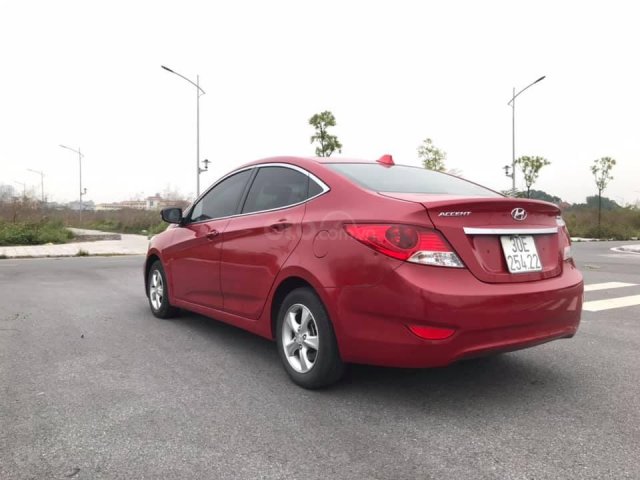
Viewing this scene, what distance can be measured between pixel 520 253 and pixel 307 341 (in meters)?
1.42

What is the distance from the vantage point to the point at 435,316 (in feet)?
9.25

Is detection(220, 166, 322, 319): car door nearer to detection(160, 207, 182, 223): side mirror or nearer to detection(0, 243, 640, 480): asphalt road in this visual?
detection(0, 243, 640, 480): asphalt road

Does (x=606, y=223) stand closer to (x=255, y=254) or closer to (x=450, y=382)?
(x=450, y=382)

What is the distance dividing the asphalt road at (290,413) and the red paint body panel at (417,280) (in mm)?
402

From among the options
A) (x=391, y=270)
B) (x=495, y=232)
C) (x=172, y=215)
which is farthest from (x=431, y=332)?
(x=172, y=215)

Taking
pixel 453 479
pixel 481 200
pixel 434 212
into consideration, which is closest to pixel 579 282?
pixel 481 200

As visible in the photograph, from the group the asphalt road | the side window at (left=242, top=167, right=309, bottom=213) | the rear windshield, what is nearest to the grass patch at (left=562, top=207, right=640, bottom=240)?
the asphalt road

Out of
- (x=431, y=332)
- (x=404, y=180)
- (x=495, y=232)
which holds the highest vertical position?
(x=404, y=180)

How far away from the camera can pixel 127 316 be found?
605 cm

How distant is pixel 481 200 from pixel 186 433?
6.81 ft

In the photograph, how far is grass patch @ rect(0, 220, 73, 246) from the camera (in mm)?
19703

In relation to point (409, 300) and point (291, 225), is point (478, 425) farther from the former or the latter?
point (291, 225)

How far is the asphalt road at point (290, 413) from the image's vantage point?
2.45 metres

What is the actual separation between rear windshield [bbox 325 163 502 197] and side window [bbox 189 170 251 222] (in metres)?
1.10
